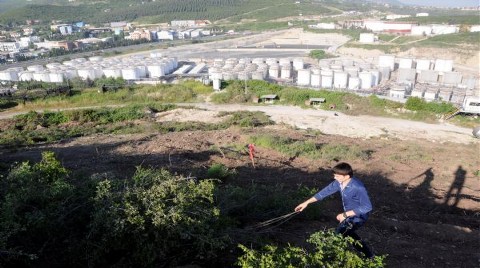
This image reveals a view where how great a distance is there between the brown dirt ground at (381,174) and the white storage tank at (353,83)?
12.5 metres

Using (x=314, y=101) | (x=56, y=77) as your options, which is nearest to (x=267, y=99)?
(x=314, y=101)

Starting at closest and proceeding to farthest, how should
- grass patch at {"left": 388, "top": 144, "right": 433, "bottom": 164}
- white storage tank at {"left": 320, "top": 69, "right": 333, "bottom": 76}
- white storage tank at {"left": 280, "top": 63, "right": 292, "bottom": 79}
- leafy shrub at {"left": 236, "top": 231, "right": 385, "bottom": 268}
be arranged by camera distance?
leafy shrub at {"left": 236, "top": 231, "right": 385, "bottom": 268}, grass patch at {"left": 388, "top": 144, "right": 433, "bottom": 164}, white storage tank at {"left": 320, "top": 69, "right": 333, "bottom": 76}, white storage tank at {"left": 280, "top": 63, "right": 292, "bottom": 79}

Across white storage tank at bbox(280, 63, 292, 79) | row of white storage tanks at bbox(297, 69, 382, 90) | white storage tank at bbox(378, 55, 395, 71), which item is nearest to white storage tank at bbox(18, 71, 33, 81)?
white storage tank at bbox(280, 63, 292, 79)

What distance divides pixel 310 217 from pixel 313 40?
64373mm

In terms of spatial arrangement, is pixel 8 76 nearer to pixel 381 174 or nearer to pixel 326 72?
pixel 326 72

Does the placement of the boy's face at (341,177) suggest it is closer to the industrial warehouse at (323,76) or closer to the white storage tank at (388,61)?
the industrial warehouse at (323,76)

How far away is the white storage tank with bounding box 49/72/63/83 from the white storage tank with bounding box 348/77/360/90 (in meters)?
23.7

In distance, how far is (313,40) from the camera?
65.9 m

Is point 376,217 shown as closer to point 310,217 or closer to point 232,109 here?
point 310,217

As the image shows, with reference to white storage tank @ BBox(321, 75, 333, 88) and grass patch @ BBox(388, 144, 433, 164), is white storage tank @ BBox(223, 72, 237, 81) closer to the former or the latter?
white storage tank @ BBox(321, 75, 333, 88)

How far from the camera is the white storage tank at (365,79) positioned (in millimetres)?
26922

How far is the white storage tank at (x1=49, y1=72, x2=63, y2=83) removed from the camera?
2875 centimetres

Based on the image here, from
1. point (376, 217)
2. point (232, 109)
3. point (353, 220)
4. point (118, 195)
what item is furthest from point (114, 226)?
point (232, 109)

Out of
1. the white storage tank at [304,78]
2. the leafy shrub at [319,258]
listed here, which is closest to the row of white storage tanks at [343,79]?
the white storage tank at [304,78]
